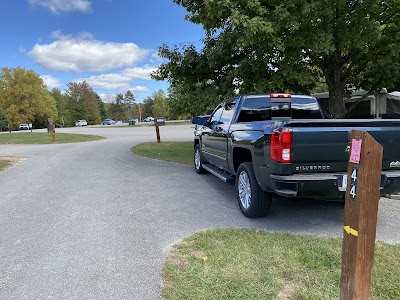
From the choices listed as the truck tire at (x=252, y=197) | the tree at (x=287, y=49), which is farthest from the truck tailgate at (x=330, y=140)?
the tree at (x=287, y=49)

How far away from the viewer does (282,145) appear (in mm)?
3992

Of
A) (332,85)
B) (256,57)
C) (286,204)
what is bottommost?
(286,204)

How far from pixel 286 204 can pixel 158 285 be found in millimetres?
3349

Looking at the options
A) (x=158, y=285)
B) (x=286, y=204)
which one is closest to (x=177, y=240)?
(x=158, y=285)

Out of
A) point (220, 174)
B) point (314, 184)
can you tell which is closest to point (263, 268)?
point (314, 184)

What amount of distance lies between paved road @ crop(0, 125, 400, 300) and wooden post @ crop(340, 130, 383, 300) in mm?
1646

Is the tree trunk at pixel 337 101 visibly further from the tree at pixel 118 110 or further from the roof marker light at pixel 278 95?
the tree at pixel 118 110

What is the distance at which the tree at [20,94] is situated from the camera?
205 ft

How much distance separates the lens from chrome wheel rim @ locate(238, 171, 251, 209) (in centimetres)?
501

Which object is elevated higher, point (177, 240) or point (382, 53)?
point (382, 53)

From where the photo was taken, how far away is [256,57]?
872cm

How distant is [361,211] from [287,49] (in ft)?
23.5

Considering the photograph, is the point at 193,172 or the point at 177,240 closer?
the point at 177,240

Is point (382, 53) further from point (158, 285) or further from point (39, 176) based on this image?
point (39, 176)
